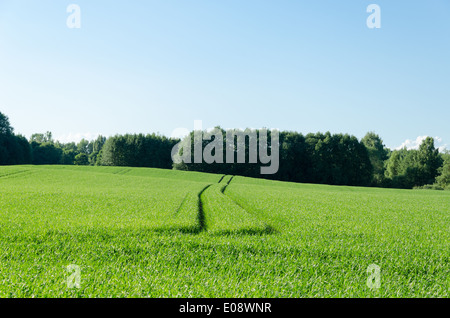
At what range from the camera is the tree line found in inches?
3374

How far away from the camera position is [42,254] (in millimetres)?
10234

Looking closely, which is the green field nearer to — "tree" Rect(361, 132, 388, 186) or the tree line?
the tree line

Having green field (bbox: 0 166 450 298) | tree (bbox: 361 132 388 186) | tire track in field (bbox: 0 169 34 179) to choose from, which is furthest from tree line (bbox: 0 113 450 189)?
green field (bbox: 0 166 450 298)

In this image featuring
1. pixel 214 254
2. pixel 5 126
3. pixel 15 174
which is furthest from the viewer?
pixel 5 126

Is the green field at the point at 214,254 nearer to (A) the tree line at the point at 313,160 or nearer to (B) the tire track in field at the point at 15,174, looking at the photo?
(B) the tire track in field at the point at 15,174

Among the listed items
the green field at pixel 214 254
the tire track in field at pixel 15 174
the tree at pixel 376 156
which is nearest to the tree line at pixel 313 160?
the tree at pixel 376 156

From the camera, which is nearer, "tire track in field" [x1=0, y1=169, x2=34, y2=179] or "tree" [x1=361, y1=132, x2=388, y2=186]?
"tire track in field" [x1=0, y1=169, x2=34, y2=179]

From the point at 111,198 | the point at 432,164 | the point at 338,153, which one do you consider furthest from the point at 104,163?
the point at 432,164

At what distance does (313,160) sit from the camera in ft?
291

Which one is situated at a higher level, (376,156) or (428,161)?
(376,156)

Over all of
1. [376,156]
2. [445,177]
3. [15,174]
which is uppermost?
[376,156]

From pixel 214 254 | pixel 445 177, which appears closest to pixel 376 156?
pixel 445 177

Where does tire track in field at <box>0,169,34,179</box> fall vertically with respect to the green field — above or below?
above

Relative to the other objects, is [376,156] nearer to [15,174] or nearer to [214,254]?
[15,174]
